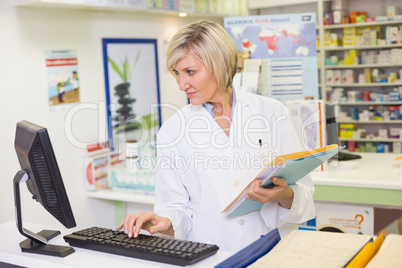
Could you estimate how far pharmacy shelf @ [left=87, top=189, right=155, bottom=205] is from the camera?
3.52 metres

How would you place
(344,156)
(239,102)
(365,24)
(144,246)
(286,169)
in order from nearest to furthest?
(144,246)
(286,169)
(239,102)
(344,156)
(365,24)

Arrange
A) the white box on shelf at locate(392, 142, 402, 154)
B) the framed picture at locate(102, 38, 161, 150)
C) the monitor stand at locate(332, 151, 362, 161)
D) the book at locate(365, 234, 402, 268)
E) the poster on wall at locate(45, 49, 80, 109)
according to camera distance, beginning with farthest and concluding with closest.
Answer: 1. the white box on shelf at locate(392, 142, 402, 154)
2. the framed picture at locate(102, 38, 161, 150)
3. the monitor stand at locate(332, 151, 362, 161)
4. the poster on wall at locate(45, 49, 80, 109)
5. the book at locate(365, 234, 402, 268)

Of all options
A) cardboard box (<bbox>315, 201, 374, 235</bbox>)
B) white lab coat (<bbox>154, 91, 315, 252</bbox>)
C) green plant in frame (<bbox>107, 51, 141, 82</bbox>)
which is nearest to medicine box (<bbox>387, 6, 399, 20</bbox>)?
green plant in frame (<bbox>107, 51, 141, 82</bbox>)

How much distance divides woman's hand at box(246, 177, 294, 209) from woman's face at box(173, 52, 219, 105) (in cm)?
41

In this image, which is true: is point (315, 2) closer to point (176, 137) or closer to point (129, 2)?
point (129, 2)

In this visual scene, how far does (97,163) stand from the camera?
12.2 feet

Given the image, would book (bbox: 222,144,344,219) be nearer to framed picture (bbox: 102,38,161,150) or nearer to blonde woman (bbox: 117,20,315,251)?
blonde woman (bbox: 117,20,315,251)

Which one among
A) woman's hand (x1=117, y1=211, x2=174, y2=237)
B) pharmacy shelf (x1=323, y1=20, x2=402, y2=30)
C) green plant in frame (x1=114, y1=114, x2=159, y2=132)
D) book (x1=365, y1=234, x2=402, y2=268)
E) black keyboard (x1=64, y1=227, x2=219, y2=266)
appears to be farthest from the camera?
pharmacy shelf (x1=323, y1=20, x2=402, y2=30)

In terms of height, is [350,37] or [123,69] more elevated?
[350,37]

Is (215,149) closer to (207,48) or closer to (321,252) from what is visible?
(207,48)

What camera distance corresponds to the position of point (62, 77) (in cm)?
354

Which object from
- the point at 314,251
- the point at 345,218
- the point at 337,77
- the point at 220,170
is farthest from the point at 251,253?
the point at 337,77

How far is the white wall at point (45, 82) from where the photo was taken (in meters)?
3.17

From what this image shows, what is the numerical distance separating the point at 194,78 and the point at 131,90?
2346 millimetres
